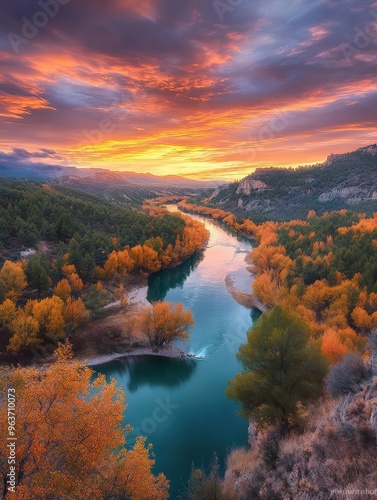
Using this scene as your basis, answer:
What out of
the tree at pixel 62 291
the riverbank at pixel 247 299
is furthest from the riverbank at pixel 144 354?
the riverbank at pixel 247 299

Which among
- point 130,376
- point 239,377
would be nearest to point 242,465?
point 239,377

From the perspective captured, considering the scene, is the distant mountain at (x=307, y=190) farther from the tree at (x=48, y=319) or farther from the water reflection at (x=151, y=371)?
the tree at (x=48, y=319)

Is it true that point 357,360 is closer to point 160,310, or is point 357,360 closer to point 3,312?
point 160,310

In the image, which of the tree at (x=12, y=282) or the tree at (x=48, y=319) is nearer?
the tree at (x=48, y=319)

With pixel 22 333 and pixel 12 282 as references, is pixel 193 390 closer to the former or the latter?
pixel 22 333

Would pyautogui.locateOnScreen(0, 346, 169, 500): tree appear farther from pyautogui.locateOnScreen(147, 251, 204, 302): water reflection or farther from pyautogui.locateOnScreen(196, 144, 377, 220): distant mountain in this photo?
pyautogui.locateOnScreen(196, 144, 377, 220): distant mountain

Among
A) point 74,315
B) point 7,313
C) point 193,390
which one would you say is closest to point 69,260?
point 74,315
